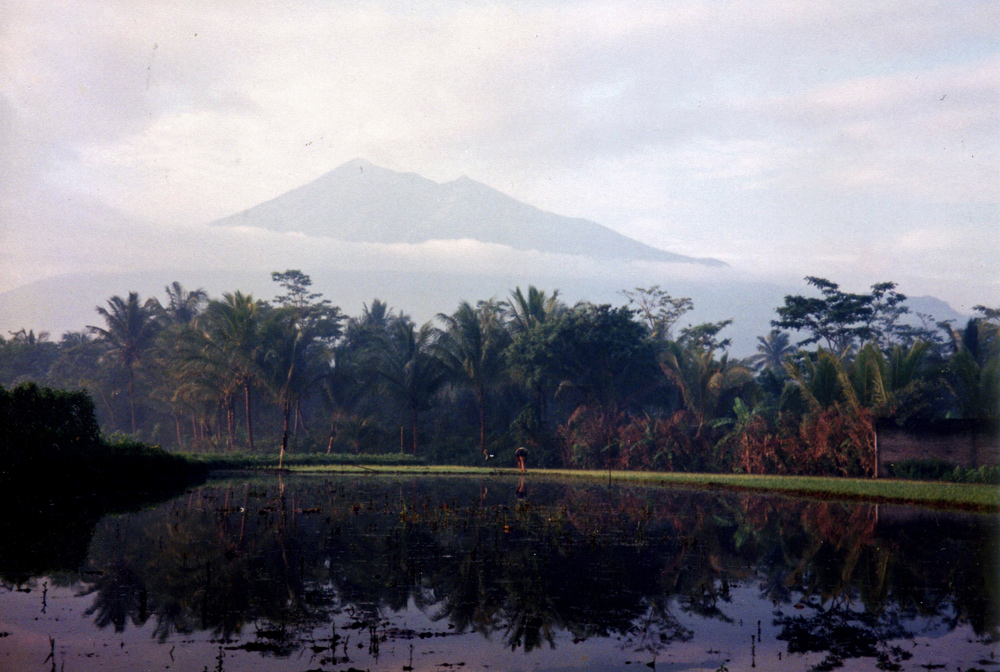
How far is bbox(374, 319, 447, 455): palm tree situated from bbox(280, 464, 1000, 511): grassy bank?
34.3 ft

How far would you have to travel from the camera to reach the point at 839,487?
83.3ft

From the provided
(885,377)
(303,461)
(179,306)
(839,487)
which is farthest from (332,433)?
(839,487)

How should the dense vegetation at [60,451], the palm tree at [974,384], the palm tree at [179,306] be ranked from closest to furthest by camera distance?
the dense vegetation at [60,451] → the palm tree at [974,384] → the palm tree at [179,306]

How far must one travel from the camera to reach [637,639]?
28.6 feet

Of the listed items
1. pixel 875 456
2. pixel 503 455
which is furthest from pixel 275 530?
pixel 503 455

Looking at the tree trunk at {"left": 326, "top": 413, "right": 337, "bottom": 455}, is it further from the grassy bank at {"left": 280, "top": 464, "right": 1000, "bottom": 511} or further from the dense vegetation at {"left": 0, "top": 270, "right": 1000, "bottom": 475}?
the grassy bank at {"left": 280, "top": 464, "right": 1000, "bottom": 511}

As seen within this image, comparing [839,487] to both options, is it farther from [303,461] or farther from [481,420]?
[303,461]

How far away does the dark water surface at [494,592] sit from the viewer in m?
8.11

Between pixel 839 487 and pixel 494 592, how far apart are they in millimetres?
17905

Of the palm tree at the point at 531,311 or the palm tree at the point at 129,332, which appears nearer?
the palm tree at the point at 531,311

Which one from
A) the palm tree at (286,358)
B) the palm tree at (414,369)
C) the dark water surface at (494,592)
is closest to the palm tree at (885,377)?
the dark water surface at (494,592)

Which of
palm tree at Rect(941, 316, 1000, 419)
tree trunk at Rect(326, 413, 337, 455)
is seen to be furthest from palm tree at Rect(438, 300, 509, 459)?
palm tree at Rect(941, 316, 1000, 419)

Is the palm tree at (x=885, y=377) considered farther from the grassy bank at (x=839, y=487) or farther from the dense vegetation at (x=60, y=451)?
the dense vegetation at (x=60, y=451)

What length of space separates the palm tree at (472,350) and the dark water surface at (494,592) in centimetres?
2823
